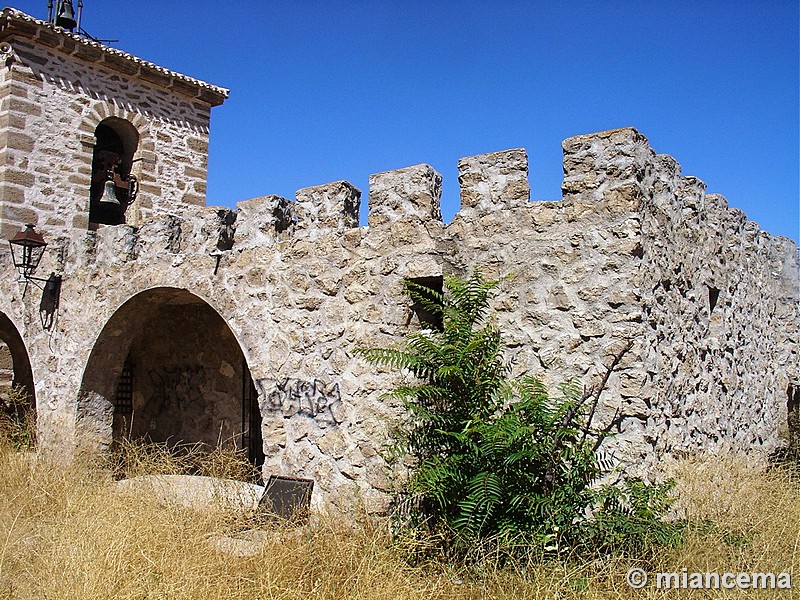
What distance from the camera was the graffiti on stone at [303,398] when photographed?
18.4 ft

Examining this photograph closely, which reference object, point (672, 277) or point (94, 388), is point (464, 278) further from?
point (94, 388)

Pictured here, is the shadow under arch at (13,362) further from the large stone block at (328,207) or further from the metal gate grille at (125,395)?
the large stone block at (328,207)

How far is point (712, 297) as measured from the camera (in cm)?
594

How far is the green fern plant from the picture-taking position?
4.05m

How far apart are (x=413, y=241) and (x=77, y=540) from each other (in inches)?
126

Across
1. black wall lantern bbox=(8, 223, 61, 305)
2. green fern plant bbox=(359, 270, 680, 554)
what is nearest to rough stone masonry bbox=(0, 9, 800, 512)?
black wall lantern bbox=(8, 223, 61, 305)

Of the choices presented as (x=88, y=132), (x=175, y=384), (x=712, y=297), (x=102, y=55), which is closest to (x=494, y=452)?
(x=712, y=297)

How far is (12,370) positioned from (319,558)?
874 cm

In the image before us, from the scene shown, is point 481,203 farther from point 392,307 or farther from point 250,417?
point 250,417

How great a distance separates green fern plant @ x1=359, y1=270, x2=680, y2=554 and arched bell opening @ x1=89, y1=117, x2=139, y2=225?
886cm

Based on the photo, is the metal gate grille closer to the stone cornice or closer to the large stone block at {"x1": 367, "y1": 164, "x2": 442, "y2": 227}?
the stone cornice

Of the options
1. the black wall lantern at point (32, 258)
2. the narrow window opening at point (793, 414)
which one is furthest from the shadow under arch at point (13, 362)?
the narrow window opening at point (793, 414)

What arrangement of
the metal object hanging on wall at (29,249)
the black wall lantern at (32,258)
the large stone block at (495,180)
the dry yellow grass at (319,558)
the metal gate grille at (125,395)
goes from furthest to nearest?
1. the metal gate grille at (125,395)
2. the metal object hanging on wall at (29,249)
3. the black wall lantern at (32,258)
4. the large stone block at (495,180)
5. the dry yellow grass at (319,558)

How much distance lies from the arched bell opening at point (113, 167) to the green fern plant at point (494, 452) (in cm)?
886
